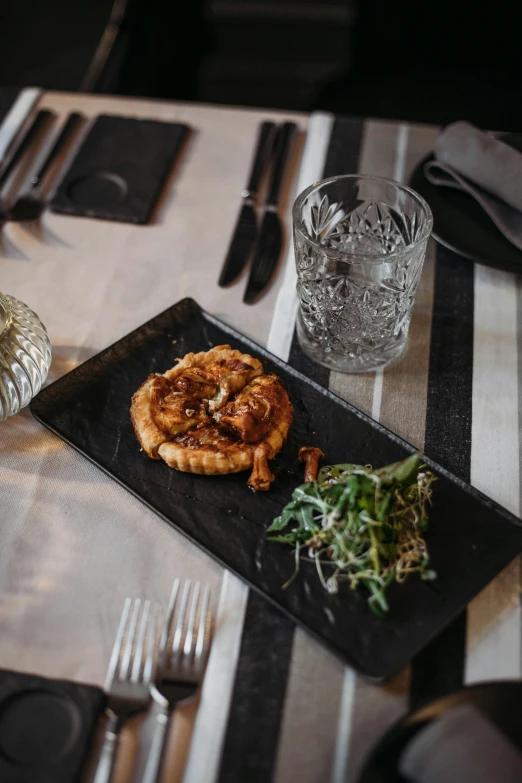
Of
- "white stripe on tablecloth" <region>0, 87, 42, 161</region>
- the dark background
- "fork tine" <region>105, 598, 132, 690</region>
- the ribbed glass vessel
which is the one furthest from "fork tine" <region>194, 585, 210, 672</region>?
the dark background

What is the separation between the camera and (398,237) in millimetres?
1652

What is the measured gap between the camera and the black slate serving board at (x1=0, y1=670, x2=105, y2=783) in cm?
98

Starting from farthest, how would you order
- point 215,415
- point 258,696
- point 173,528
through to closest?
point 215,415, point 173,528, point 258,696

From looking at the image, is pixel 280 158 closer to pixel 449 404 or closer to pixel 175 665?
pixel 449 404

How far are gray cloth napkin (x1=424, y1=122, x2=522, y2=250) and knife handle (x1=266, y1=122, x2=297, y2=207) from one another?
353 millimetres

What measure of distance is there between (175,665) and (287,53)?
11.2ft

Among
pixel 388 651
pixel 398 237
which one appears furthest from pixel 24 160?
Answer: pixel 388 651

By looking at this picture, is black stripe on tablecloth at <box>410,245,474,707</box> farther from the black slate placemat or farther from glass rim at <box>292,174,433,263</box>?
the black slate placemat

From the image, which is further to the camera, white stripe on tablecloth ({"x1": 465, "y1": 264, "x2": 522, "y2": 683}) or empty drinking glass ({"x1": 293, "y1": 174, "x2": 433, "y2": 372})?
empty drinking glass ({"x1": 293, "y1": 174, "x2": 433, "y2": 372})

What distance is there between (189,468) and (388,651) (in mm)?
429

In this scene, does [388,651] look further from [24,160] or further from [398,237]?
[24,160]

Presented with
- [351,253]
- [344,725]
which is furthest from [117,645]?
[351,253]

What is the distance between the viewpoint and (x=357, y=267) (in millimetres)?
1454

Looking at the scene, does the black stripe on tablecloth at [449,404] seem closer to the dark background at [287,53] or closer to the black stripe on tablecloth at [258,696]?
the black stripe on tablecloth at [258,696]
